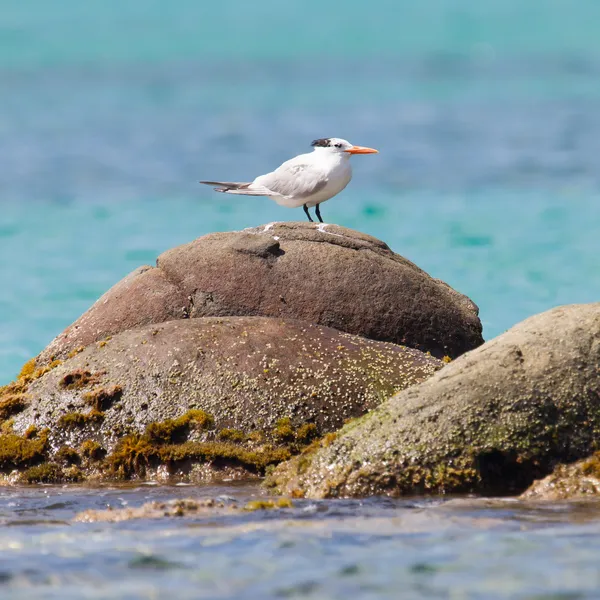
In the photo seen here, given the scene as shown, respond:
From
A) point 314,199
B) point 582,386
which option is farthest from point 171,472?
point 314,199

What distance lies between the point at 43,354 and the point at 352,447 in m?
5.86

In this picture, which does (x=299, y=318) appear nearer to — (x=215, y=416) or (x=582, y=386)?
(x=215, y=416)

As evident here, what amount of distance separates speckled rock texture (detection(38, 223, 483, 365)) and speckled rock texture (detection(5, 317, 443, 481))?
3.34 feet

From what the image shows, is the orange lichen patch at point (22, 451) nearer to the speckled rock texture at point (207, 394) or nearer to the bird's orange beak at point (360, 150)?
the speckled rock texture at point (207, 394)

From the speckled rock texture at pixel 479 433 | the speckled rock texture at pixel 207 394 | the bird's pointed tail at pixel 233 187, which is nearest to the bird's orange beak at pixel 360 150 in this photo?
the bird's pointed tail at pixel 233 187

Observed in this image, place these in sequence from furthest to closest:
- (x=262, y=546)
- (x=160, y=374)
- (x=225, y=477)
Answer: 1. (x=160, y=374)
2. (x=225, y=477)
3. (x=262, y=546)

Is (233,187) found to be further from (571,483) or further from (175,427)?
(571,483)

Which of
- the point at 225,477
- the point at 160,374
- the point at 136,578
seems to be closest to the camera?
the point at 136,578

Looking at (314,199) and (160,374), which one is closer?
(160,374)

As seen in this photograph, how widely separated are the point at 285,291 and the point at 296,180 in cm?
289

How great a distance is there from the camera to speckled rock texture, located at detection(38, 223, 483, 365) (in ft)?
40.5

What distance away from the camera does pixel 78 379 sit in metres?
10.8

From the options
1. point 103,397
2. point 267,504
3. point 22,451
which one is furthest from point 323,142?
point 267,504

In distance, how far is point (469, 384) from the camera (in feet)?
27.6
